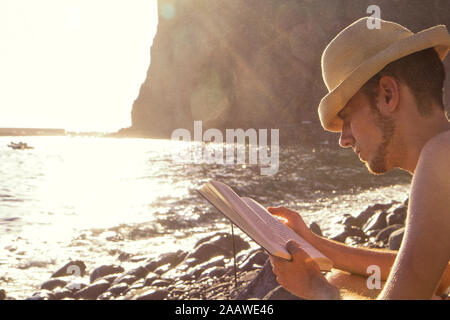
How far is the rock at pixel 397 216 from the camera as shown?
820cm

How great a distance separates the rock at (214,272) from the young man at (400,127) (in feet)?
13.8

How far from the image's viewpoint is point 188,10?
113562 mm

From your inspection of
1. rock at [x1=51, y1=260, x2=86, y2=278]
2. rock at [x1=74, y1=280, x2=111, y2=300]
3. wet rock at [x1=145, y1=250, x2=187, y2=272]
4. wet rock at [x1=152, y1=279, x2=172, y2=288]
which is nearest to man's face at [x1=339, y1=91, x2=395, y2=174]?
wet rock at [x1=152, y1=279, x2=172, y2=288]

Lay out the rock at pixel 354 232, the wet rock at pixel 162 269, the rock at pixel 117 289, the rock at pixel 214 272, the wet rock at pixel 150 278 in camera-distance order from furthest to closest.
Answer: the rock at pixel 354 232
the wet rock at pixel 162 269
the wet rock at pixel 150 278
the rock at pixel 117 289
the rock at pixel 214 272

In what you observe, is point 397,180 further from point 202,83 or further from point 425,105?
point 202,83

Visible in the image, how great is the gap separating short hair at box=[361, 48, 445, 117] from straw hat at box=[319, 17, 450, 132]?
0.10 ft

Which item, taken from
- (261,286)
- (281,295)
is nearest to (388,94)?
(281,295)

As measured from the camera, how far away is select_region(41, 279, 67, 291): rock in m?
6.21

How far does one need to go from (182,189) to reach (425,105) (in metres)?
17.6

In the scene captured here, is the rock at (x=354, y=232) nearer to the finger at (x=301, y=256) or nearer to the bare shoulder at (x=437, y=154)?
the finger at (x=301, y=256)

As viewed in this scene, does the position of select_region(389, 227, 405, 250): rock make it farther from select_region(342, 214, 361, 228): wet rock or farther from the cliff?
the cliff

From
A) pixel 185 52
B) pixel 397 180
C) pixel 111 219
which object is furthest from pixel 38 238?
pixel 185 52

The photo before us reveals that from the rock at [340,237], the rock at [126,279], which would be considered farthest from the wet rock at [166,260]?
the rock at [340,237]

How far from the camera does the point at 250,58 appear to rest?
311 ft
